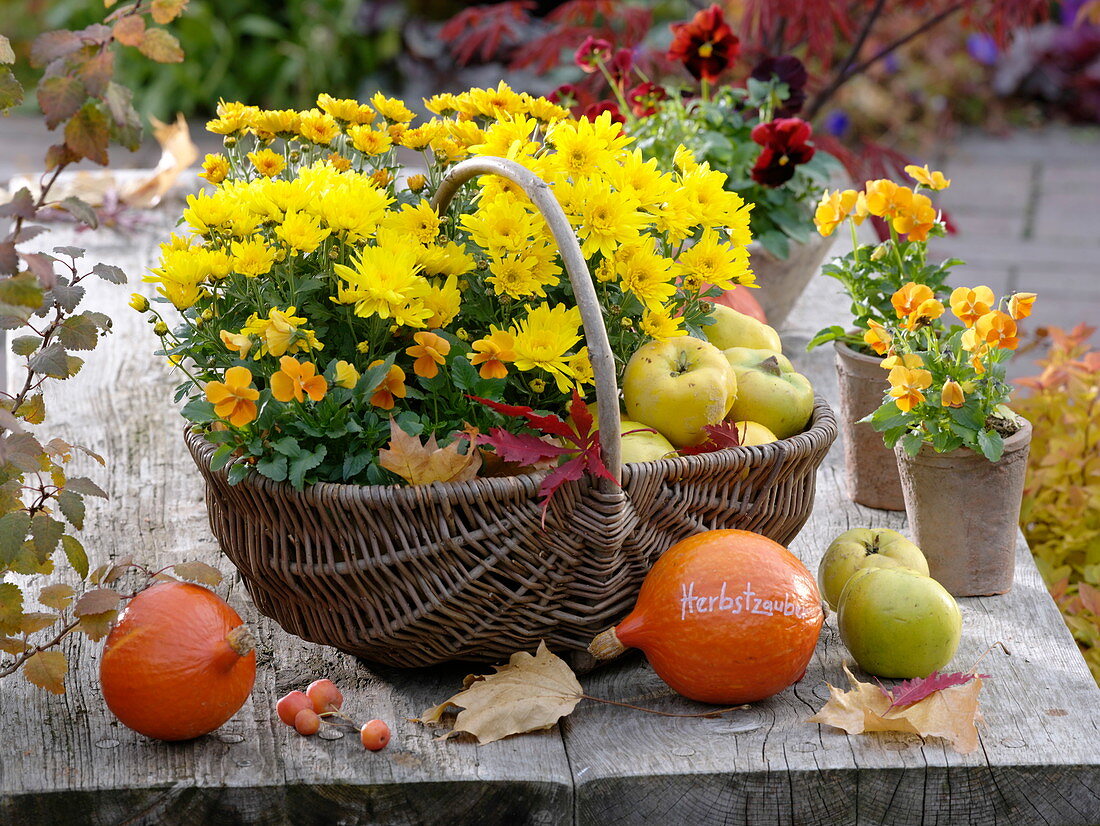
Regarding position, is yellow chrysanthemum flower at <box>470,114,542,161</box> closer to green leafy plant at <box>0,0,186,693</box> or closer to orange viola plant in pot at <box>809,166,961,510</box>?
green leafy plant at <box>0,0,186,693</box>

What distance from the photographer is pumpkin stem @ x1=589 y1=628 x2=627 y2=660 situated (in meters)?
1.26

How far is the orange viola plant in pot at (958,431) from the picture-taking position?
4.62 feet

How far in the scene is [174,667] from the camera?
118cm

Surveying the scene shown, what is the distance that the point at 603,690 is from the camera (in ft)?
4.36

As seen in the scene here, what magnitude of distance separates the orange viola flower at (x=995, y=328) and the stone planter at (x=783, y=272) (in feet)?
2.50

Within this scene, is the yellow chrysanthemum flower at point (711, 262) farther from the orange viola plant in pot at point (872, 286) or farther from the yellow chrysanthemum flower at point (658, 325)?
the orange viola plant in pot at point (872, 286)

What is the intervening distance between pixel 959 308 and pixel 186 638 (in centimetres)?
92

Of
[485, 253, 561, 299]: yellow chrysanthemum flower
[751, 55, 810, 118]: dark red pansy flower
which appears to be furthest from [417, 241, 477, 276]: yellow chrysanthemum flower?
[751, 55, 810, 118]: dark red pansy flower

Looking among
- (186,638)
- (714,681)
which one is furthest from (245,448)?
(714,681)

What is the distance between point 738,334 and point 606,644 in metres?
0.46

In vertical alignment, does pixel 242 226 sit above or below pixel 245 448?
above

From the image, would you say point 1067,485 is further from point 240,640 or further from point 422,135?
point 240,640

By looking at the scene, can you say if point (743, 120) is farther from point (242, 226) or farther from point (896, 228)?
point (242, 226)

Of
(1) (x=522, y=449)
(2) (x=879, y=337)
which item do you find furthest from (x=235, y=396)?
(2) (x=879, y=337)
